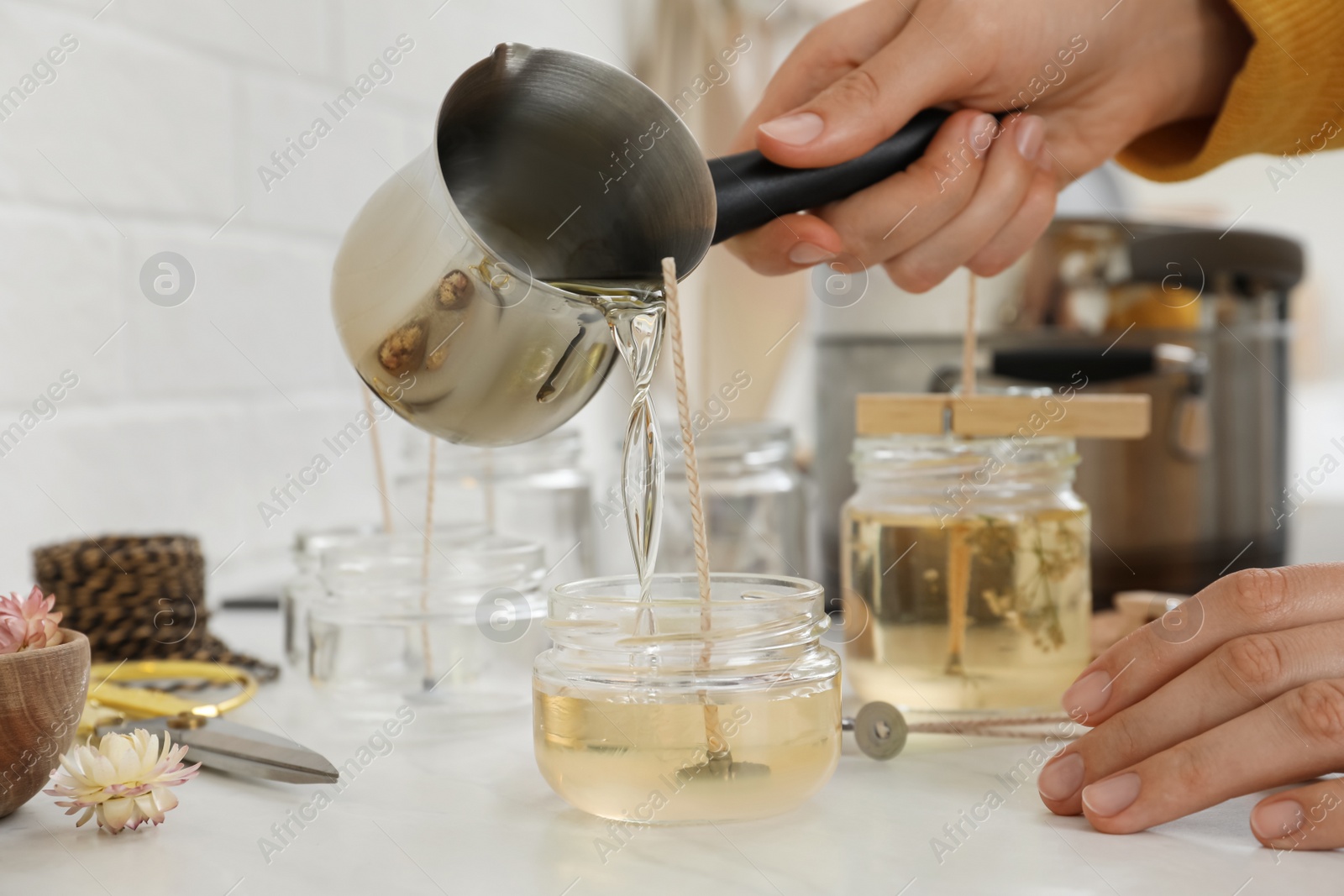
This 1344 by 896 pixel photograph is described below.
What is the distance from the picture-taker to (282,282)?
1.32 m

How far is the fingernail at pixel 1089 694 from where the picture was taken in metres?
0.59

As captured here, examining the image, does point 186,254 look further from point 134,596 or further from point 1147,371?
point 1147,371

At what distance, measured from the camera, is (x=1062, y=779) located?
22.2 inches

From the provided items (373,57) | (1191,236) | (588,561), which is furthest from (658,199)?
(373,57)

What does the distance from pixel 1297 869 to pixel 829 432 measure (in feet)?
2.47

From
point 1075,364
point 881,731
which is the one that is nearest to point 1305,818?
→ point 881,731

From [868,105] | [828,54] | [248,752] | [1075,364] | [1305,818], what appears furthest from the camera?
[1075,364]

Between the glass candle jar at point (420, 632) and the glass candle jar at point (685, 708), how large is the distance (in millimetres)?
202

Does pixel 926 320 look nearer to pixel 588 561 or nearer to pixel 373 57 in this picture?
pixel 588 561

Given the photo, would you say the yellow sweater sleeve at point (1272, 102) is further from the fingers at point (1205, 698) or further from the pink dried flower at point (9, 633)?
the pink dried flower at point (9, 633)

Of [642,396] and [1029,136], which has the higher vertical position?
[1029,136]

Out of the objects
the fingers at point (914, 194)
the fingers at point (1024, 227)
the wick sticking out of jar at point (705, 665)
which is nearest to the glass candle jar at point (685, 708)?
the wick sticking out of jar at point (705, 665)

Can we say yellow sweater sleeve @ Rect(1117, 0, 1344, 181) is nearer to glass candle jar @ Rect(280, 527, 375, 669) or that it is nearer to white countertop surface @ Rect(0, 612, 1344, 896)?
white countertop surface @ Rect(0, 612, 1344, 896)

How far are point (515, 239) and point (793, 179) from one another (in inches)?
7.5
